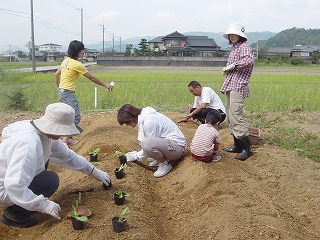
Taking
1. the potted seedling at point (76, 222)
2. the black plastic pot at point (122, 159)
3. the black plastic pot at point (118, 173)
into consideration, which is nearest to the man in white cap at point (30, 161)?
the potted seedling at point (76, 222)

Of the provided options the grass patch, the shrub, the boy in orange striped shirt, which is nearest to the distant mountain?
the shrub

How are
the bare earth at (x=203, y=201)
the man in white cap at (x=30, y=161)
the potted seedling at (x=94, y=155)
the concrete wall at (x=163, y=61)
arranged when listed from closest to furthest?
the man in white cap at (x=30, y=161), the bare earth at (x=203, y=201), the potted seedling at (x=94, y=155), the concrete wall at (x=163, y=61)

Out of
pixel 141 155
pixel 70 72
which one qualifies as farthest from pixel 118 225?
pixel 70 72

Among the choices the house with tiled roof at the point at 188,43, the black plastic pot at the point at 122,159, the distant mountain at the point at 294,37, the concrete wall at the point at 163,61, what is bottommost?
the black plastic pot at the point at 122,159

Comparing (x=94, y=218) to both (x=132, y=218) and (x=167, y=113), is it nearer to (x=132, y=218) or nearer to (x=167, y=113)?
(x=132, y=218)

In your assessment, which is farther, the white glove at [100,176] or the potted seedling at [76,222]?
the white glove at [100,176]

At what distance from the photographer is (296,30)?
457ft

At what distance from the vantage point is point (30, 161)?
3123 millimetres

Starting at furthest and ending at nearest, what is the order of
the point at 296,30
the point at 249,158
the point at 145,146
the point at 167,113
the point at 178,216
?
the point at 296,30 → the point at 167,113 → the point at 249,158 → the point at 145,146 → the point at 178,216

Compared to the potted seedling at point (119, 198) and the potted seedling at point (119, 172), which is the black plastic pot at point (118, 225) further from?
the potted seedling at point (119, 172)

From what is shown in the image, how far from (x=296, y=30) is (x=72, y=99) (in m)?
145

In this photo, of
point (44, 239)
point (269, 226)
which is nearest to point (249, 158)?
point (269, 226)

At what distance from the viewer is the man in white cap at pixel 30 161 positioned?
10.1 ft

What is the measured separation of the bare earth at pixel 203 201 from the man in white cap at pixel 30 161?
23cm
